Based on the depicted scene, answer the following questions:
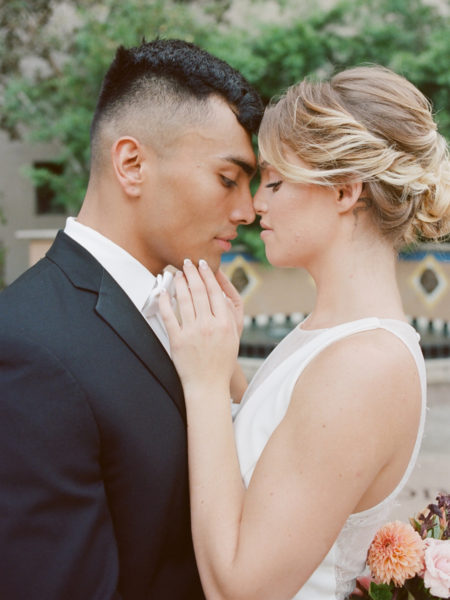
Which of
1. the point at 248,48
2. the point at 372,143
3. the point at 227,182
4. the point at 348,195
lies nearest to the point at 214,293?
the point at 227,182

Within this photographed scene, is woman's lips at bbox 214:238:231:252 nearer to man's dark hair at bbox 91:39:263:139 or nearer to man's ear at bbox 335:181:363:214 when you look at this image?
man's dark hair at bbox 91:39:263:139

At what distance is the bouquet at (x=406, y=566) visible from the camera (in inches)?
70.8

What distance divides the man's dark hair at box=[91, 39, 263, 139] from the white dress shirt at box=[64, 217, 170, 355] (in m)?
0.46

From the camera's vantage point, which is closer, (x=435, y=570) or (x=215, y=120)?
(x=435, y=570)

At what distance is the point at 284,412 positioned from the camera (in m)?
1.75

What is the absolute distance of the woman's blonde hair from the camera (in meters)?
1.78

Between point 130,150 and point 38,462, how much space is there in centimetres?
105

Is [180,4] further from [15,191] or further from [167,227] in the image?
[167,227]

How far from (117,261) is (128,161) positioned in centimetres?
34

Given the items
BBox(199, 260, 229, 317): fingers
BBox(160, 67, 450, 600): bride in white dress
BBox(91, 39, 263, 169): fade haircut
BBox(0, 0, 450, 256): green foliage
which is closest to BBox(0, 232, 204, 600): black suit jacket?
BBox(160, 67, 450, 600): bride in white dress

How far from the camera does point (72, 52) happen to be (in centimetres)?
1267

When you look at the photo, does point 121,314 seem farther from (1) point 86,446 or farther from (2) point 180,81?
(2) point 180,81

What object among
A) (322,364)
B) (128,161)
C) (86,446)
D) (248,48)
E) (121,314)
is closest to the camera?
(86,446)

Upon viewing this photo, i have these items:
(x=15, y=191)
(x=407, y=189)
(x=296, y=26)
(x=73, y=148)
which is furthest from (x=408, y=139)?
(x=15, y=191)
